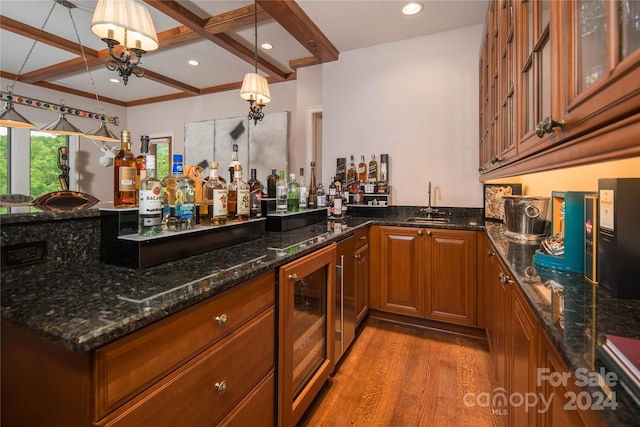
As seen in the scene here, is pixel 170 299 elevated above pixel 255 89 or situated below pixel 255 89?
below

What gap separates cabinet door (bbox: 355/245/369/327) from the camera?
90.4 inches

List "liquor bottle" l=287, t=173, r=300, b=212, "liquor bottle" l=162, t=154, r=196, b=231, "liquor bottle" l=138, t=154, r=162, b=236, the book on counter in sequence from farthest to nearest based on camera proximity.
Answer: "liquor bottle" l=287, t=173, r=300, b=212 < "liquor bottle" l=162, t=154, r=196, b=231 < "liquor bottle" l=138, t=154, r=162, b=236 < the book on counter

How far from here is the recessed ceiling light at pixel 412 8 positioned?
2.49m

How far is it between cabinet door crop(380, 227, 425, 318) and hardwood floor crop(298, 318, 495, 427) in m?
0.23

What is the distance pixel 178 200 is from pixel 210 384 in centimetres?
75

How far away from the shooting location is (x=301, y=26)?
2.71m

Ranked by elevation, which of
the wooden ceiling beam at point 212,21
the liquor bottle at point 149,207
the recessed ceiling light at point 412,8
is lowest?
the liquor bottle at point 149,207

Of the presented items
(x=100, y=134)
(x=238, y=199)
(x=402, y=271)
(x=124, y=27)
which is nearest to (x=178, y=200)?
(x=238, y=199)

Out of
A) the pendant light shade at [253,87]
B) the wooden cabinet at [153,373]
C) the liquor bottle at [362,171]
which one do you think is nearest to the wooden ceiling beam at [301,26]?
the pendant light shade at [253,87]

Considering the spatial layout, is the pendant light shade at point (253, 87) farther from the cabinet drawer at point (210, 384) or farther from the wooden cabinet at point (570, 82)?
the cabinet drawer at point (210, 384)

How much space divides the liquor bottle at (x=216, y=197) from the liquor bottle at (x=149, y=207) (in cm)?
28

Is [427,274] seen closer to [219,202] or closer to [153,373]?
[219,202]

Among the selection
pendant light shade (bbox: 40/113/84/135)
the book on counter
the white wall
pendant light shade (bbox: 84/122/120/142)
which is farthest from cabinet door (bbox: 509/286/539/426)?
pendant light shade (bbox: 40/113/84/135)

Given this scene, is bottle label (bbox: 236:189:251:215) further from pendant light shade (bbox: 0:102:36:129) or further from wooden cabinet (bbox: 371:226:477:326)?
pendant light shade (bbox: 0:102:36:129)
